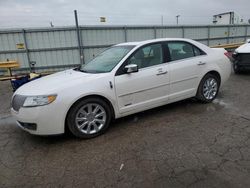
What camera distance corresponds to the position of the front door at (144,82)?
12.4 feet

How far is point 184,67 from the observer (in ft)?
14.5

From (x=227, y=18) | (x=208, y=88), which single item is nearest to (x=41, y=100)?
(x=208, y=88)

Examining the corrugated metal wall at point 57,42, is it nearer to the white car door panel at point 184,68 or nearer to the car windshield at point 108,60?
the car windshield at point 108,60

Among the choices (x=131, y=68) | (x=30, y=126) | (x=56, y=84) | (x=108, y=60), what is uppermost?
(x=108, y=60)

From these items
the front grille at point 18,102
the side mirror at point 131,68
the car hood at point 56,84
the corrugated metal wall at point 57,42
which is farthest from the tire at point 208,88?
the corrugated metal wall at point 57,42

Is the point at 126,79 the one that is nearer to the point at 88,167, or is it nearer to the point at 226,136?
the point at 88,167

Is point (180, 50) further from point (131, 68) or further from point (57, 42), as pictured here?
point (57, 42)

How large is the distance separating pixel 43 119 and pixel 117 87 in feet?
4.26

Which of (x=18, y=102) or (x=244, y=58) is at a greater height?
(x=244, y=58)

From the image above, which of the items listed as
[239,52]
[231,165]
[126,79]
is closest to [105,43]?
[239,52]

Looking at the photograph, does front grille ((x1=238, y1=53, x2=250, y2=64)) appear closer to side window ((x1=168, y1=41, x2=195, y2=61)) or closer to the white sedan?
the white sedan

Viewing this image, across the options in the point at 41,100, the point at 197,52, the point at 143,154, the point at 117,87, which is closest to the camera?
the point at 143,154

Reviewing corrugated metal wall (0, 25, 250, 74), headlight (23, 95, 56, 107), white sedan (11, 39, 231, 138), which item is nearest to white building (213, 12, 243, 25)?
corrugated metal wall (0, 25, 250, 74)

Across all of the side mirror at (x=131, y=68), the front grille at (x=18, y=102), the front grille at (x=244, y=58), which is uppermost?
the side mirror at (x=131, y=68)
